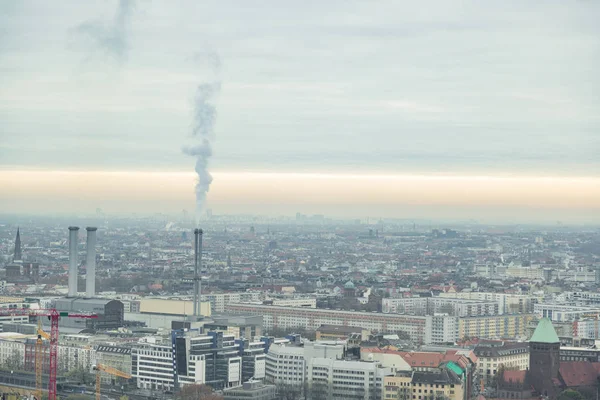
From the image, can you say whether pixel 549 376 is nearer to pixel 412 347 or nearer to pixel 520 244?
pixel 412 347

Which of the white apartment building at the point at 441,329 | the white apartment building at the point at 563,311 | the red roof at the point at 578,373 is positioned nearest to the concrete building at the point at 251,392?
the red roof at the point at 578,373

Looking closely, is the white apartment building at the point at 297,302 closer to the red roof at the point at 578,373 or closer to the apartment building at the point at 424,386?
the red roof at the point at 578,373

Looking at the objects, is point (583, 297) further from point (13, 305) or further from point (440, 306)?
point (13, 305)

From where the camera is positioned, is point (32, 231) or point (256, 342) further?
point (32, 231)

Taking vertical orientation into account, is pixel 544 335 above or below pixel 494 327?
above

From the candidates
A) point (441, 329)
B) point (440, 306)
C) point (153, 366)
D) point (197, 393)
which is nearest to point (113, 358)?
point (153, 366)

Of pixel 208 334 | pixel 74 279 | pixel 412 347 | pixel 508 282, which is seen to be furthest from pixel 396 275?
pixel 208 334

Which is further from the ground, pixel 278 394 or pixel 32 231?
pixel 32 231
